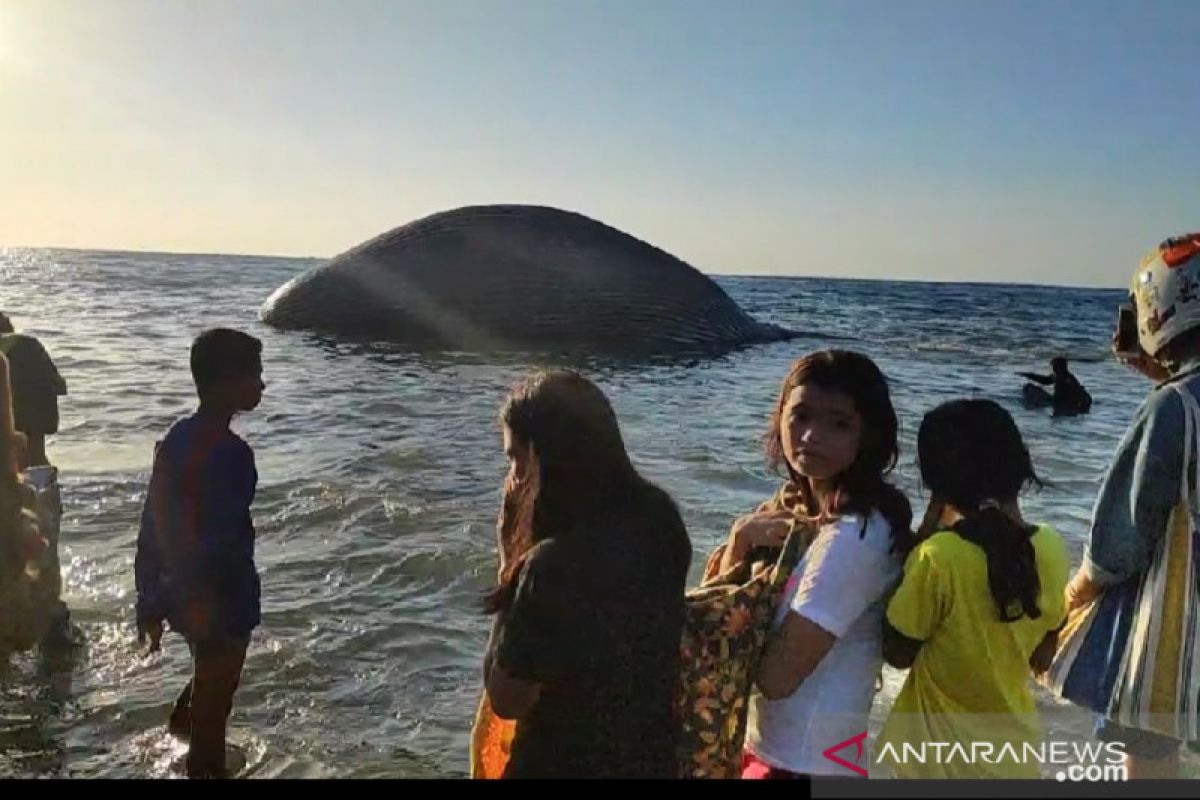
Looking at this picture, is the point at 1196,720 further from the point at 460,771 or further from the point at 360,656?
the point at 360,656

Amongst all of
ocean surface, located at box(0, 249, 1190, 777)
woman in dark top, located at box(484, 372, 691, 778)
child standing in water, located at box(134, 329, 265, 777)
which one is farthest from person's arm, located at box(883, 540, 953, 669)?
child standing in water, located at box(134, 329, 265, 777)

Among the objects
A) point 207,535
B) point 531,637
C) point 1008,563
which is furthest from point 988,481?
point 207,535

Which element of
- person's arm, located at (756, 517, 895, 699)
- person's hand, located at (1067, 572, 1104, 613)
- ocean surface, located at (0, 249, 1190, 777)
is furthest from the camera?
ocean surface, located at (0, 249, 1190, 777)

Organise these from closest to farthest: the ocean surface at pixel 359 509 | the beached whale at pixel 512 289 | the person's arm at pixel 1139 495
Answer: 1. the person's arm at pixel 1139 495
2. the ocean surface at pixel 359 509
3. the beached whale at pixel 512 289

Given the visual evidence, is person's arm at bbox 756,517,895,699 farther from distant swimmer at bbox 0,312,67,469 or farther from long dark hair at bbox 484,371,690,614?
distant swimmer at bbox 0,312,67,469

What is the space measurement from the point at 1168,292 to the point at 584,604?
156 cm

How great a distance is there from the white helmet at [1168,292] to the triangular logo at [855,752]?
1161 mm

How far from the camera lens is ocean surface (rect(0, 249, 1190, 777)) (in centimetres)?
406

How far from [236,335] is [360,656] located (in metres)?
1.74

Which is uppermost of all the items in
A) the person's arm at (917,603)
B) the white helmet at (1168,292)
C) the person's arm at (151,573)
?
the white helmet at (1168,292)

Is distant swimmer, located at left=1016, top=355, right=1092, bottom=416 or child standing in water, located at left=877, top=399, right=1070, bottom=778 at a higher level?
child standing in water, located at left=877, top=399, right=1070, bottom=778

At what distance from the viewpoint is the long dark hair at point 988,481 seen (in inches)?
91.5

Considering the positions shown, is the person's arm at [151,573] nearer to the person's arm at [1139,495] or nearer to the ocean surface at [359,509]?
the ocean surface at [359,509]

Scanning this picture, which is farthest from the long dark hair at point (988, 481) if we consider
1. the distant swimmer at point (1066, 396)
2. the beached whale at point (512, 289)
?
the beached whale at point (512, 289)
